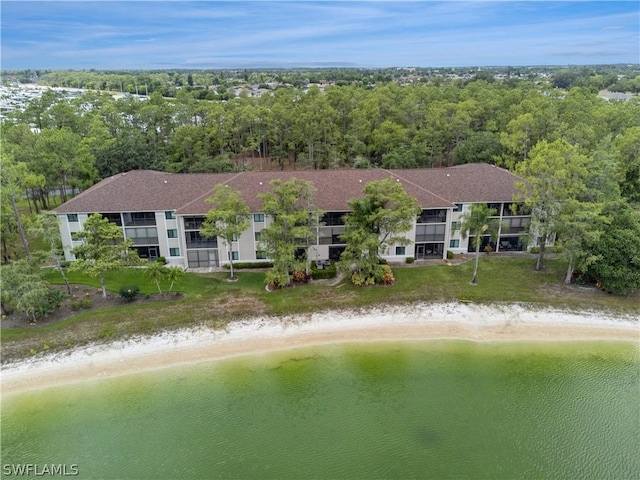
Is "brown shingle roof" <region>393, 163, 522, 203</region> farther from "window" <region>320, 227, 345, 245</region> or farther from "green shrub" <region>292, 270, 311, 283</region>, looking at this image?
"green shrub" <region>292, 270, 311, 283</region>

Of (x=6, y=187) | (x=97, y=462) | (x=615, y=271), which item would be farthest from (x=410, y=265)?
(x=6, y=187)

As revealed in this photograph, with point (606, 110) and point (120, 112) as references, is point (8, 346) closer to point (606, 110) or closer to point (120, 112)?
point (120, 112)

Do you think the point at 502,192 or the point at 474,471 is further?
the point at 502,192

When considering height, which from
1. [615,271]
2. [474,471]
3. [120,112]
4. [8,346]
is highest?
[120,112]

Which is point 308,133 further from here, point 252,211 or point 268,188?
point 252,211

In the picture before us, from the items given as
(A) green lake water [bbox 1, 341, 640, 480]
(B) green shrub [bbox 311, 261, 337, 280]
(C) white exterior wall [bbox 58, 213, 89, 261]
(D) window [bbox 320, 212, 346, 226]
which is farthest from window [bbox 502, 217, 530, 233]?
(C) white exterior wall [bbox 58, 213, 89, 261]

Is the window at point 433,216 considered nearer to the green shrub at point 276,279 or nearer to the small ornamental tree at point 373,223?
the small ornamental tree at point 373,223

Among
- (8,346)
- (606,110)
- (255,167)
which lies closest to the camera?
(8,346)
